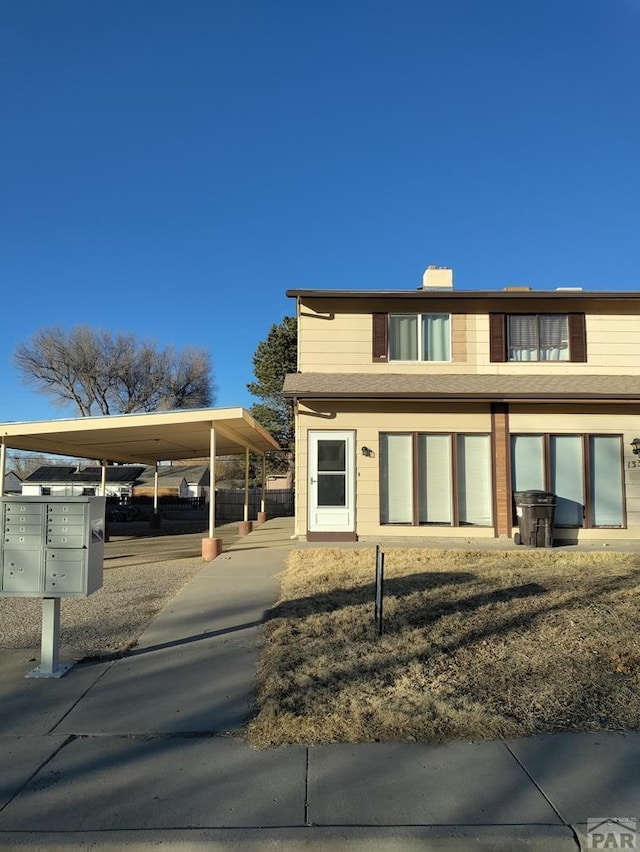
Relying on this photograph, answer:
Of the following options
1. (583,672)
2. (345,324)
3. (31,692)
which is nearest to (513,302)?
(345,324)

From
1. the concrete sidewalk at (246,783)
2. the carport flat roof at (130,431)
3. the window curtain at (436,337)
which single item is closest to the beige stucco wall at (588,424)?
the window curtain at (436,337)

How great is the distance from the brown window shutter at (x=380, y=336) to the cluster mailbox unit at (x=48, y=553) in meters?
9.32

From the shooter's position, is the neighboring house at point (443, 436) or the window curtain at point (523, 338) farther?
the window curtain at point (523, 338)

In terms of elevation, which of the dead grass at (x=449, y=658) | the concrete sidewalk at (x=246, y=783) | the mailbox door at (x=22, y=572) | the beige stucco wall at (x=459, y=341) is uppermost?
the beige stucco wall at (x=459, y=341)

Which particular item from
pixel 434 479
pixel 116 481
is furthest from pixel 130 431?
pixel 116 481

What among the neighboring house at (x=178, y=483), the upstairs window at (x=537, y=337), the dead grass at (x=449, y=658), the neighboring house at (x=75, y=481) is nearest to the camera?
the dead grass at (x=449, y=658)

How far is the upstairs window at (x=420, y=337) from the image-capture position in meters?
13.6

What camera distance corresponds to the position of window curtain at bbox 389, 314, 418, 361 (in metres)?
13.6

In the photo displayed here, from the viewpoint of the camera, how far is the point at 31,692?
4660 mm

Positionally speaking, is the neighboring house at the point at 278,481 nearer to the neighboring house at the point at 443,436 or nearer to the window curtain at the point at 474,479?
the neighboring house at the point at 443,436

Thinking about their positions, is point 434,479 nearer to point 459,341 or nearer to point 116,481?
point 459,341

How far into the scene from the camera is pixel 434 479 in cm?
1304

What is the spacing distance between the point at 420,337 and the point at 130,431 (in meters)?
6.77

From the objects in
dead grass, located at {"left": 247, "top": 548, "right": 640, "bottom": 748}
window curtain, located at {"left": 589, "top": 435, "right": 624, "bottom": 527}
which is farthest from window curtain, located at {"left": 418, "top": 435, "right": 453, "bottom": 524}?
dead grass, located at {"left": 247, "top": 548, "right": 640, "bottom": 748}
